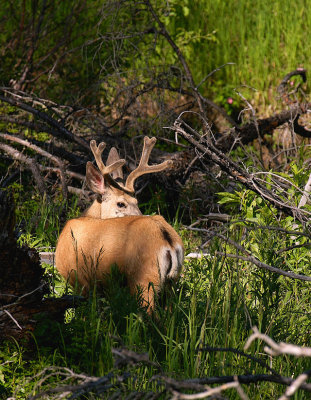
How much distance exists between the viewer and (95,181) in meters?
6.39

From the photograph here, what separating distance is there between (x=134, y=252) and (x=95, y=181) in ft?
6.60

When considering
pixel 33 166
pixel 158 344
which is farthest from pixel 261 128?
pixel 158 344

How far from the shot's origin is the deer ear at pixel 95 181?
20.8 ft

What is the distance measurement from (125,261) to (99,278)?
0.95ft

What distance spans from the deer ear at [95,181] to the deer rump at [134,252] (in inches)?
55.4

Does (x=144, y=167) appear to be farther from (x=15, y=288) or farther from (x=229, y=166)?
(x=15, y=288)

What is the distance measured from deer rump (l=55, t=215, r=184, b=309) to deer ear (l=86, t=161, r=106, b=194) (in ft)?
4.62

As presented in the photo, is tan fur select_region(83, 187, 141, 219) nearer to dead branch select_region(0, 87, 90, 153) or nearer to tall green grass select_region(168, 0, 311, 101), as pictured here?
dead branch select_region(0, 87, 90, 153)

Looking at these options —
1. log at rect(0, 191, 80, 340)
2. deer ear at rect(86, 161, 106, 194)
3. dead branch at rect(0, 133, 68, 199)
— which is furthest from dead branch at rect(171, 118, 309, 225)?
dead branch at rect(0, 133, 68, 199)

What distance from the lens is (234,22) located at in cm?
1091

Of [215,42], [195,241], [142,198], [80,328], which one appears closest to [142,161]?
[195,241]

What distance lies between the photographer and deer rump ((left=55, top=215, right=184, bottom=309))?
4.43m

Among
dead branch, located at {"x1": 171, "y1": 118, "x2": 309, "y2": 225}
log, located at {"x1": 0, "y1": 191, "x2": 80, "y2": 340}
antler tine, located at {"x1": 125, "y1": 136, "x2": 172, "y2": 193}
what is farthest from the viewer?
antler tine, located at {"x1": 125, "y1": 136, "x2": 172, "y2": 193}

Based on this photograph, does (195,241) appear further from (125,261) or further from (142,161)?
(125,261)
